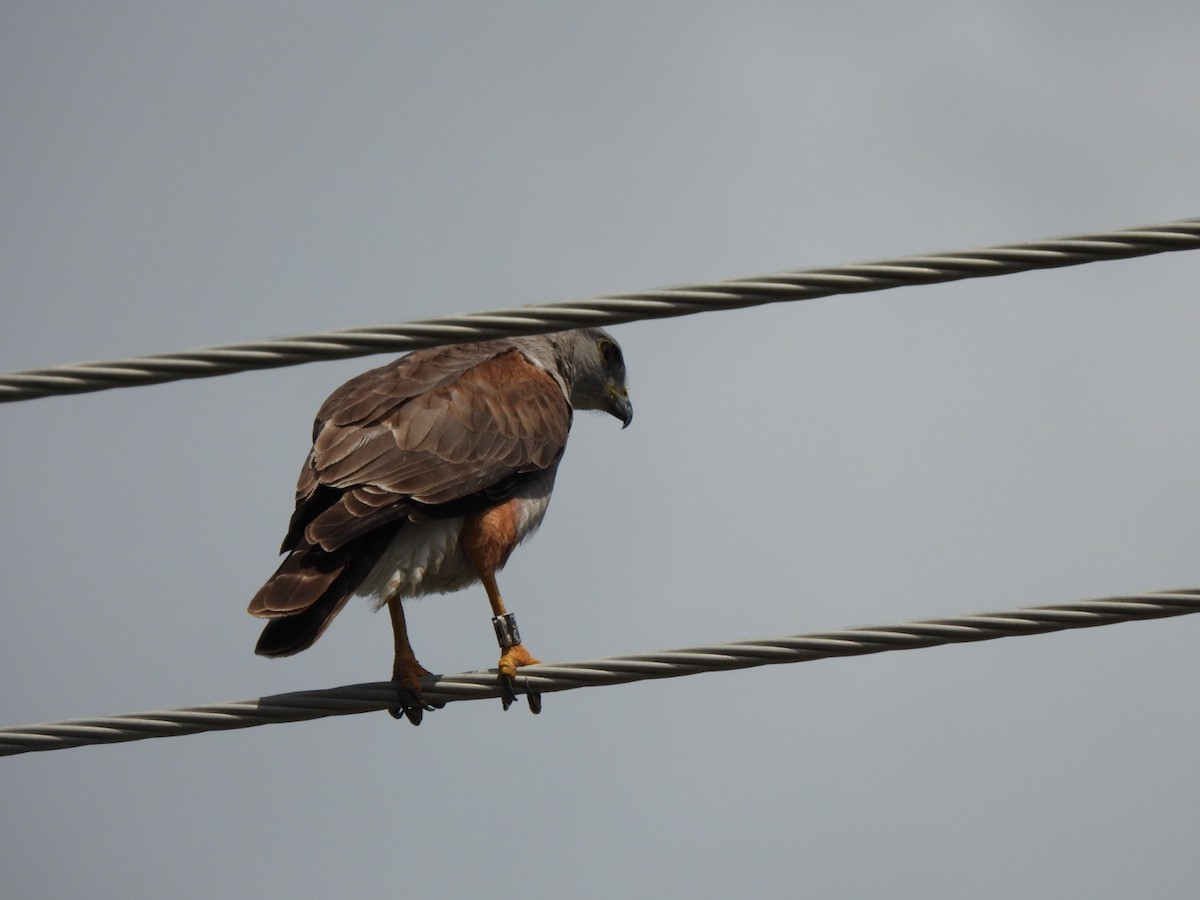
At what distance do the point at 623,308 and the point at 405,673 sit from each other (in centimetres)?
247

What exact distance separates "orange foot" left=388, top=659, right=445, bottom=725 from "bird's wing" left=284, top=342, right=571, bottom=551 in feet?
1.90

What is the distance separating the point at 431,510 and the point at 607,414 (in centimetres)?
285

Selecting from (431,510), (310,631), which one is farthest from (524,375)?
(310,631)

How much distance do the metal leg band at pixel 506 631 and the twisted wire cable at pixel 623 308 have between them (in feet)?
7.31

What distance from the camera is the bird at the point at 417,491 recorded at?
5.33 metres

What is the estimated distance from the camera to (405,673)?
5.88 metres

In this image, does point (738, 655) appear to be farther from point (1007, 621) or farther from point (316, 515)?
point (316, 515)

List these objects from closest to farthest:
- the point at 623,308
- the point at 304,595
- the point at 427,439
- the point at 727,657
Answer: the point at 623,308 < the point at 727,657 < the point at 304,595 < the point at 427,439

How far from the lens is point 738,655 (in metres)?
4.12

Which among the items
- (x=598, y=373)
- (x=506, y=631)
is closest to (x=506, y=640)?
(x=506, y=631)

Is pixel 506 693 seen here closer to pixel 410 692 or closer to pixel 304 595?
pixel 410 692

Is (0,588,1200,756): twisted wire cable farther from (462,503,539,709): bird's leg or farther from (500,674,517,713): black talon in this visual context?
(462,503,539,709): bird's leg

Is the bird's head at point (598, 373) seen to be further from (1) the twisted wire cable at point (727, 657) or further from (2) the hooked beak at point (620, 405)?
(1) the twisted wire cable at point (727, 657)

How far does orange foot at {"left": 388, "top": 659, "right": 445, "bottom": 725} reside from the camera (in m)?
5.14
